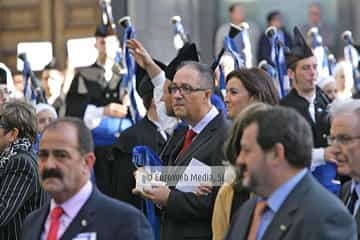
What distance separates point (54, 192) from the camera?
256 inches

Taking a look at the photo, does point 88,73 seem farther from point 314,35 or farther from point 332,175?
point 332,175

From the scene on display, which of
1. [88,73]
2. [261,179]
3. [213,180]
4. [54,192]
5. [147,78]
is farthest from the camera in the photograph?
[88,73]

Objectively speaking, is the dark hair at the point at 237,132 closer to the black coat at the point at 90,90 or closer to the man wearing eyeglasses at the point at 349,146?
the man wearing eyeglasses at the point at 349,146

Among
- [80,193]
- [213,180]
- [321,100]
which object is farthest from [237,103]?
[321,100]

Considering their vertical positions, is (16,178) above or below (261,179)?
below

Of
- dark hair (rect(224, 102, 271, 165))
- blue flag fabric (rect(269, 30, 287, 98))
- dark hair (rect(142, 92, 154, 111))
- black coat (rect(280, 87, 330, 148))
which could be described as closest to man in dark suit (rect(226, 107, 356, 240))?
dark hair (rect(224, 102, 271, 165))

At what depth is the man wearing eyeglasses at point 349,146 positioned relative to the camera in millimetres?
6969

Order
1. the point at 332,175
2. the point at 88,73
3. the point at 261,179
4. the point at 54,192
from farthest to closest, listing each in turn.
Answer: the point at 88,73, the point at 332,175, the point at 54,192, the point at 261,179

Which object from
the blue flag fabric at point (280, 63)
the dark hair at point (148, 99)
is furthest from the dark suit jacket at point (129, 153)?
the blue flag fabric at point (280, 63)

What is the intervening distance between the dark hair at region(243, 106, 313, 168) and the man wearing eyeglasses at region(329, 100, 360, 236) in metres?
0.99

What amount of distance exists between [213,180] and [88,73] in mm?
6325

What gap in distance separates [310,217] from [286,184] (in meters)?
0.19

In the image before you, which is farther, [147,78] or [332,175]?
[147,78]

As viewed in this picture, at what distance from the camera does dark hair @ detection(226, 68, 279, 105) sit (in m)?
8.18
